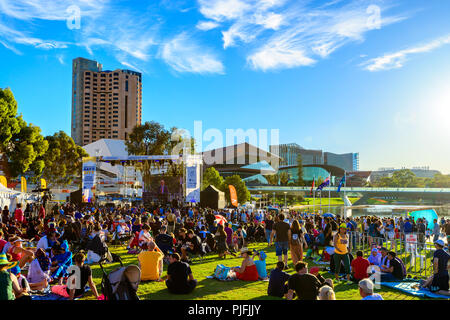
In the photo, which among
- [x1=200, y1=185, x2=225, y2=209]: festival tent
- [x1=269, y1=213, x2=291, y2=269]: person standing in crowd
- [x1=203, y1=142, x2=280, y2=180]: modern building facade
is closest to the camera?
[x1=269, y1=213, x2=291, y2=269]: person standing in crowd

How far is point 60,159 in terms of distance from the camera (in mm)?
43844

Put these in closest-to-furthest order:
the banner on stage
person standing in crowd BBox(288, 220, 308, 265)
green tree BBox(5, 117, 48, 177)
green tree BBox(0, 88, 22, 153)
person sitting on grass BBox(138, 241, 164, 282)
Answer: person sitting on grass BBox(138, 241, 164, 282) → person standing in crowd BBox(288, 220, 308, 265) → green tree BBox(0, 88, 22, 153) → the banner on stage → green tree BBox(5, 117, 48, 177)

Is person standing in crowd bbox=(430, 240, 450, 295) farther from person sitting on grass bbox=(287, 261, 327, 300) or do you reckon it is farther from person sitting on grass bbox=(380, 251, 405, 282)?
person sitting on grass bbox=(287, 261, 327, 300)

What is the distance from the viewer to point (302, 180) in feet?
426

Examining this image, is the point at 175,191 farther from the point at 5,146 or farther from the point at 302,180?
the point at 302,180

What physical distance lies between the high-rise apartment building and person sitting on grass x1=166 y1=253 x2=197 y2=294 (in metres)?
117

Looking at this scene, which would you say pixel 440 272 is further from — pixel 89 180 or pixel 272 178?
pixel 272 178

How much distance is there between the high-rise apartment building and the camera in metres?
120

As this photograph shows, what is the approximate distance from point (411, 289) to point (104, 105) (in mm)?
126465

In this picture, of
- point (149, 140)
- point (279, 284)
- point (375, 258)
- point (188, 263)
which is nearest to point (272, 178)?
point (149, 140)

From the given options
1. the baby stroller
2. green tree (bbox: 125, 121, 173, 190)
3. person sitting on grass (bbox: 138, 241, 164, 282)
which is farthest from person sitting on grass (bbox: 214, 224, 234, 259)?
green tree (bbox: 125, 121, 173, 190)

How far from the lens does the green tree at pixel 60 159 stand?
135 ft
